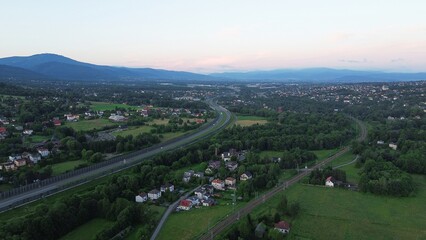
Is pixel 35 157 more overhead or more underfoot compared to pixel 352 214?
more overhead

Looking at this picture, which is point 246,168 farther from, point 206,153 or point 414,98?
point 414,98

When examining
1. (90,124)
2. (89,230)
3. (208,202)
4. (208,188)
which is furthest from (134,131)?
(89,230)

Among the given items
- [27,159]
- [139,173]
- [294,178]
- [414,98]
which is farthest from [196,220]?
[414,98]

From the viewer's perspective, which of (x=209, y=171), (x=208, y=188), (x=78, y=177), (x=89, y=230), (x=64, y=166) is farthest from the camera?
(x=64, y=166)

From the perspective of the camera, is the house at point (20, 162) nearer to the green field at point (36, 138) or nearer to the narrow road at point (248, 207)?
the green field at point (36, 138)

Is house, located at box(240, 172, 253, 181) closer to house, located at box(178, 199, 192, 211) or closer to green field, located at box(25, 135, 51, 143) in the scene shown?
house, located at box(178, 199, 192, 211)

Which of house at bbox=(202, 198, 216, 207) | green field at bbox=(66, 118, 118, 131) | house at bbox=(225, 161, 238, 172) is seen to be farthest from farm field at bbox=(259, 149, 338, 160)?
green field at bbox=(66, 118, 118, 131)

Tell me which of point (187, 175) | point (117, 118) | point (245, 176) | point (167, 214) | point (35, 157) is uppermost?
point (35, 157)

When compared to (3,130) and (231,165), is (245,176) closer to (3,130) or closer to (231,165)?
(231,165)
